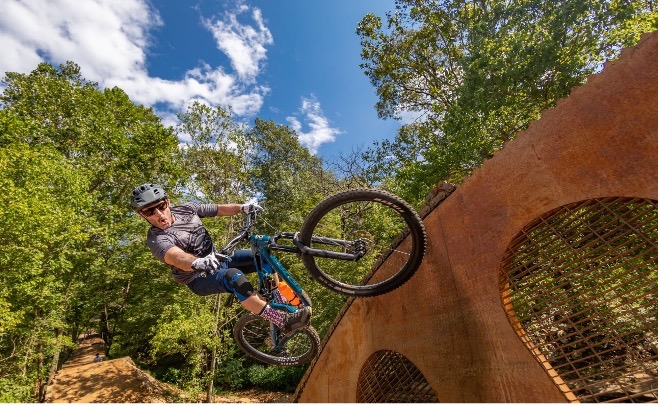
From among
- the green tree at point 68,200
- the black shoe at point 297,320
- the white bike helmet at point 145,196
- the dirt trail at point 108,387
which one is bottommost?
the dirt trail at point 108,387

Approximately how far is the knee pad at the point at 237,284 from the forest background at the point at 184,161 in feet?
22.7

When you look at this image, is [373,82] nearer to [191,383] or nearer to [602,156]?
[602,156]

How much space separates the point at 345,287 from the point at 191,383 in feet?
54.2

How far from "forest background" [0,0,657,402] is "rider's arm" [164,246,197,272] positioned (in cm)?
724

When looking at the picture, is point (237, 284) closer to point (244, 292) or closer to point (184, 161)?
point (244, 292)

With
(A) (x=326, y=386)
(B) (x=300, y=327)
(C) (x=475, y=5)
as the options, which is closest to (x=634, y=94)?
(B) (x=300, y=327)

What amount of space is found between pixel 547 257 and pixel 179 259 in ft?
14.8

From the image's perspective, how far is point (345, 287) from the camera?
187 inches

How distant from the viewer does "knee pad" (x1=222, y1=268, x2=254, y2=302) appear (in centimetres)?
444

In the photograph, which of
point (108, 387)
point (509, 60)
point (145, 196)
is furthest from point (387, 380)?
point (108, 387)

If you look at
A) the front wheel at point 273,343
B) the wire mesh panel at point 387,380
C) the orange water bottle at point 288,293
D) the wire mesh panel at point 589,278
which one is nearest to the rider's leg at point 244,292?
the orange water bottle at point 288,293

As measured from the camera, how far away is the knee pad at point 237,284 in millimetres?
4441

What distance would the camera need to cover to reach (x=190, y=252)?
183 inches

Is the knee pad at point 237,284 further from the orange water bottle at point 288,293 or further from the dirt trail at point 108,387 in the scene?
the dirt trail at point 108,387
